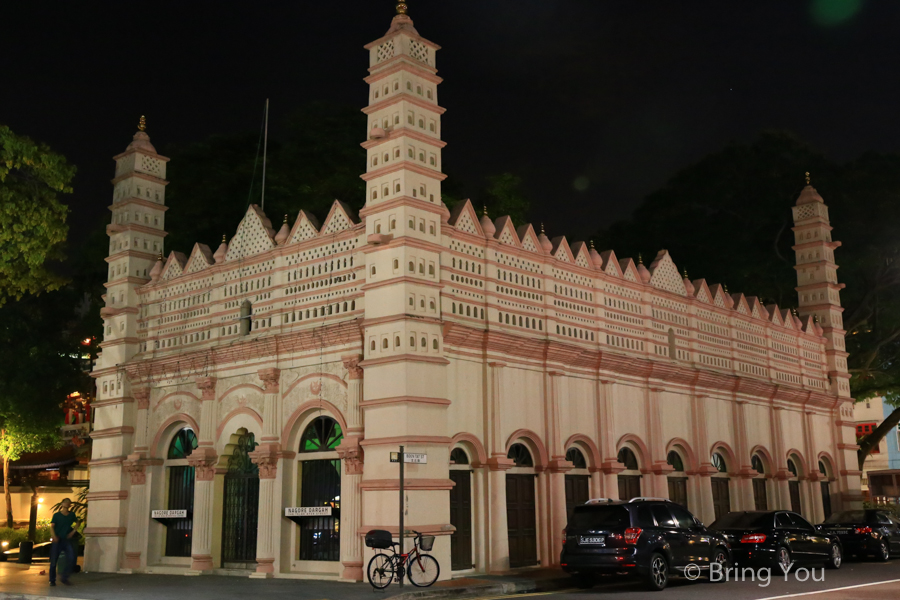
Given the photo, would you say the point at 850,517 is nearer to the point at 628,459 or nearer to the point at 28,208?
the point at 628,459

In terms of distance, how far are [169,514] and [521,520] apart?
8688mm

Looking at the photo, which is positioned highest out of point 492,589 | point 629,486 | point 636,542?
point 629,486

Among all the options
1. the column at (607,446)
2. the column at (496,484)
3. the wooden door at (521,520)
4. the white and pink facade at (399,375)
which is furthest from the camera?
the column at (607,446)

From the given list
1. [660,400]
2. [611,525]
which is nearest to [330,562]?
[611,525]

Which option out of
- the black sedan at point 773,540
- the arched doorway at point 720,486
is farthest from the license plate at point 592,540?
the arched doorway at point 720,486

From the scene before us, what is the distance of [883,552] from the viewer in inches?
950

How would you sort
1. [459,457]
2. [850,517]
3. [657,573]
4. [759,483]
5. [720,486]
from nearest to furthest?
[657,573] → [459,457] → [850,517] → [720,486] → [759,483]

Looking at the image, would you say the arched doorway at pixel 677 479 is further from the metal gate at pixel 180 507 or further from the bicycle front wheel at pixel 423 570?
the metal gate at pixel 180 507

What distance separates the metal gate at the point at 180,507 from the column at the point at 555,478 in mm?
8614

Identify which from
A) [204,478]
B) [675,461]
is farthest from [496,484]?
[675,461]

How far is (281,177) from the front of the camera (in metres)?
31.0

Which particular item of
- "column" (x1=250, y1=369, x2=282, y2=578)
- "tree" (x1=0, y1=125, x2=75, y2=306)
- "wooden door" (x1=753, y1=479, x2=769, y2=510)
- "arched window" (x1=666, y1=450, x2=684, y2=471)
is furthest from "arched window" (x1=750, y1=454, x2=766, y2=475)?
"tree" (x1=0, y1=125, x2=75, y2=306)

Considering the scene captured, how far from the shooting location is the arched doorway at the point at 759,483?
92.8 feet

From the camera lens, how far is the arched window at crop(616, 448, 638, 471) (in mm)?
23766
